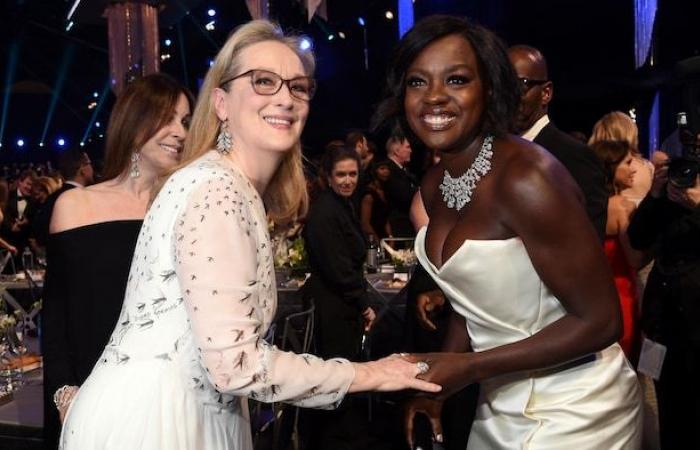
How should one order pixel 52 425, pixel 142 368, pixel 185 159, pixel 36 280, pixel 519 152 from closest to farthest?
pixel 142 368 < pixel 185 159 < pixel 519 152 < pixel 52 425 < pixel 36 280

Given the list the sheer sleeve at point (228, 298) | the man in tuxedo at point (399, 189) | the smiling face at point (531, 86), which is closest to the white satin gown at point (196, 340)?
the sheer sleeve at point (228, 298)

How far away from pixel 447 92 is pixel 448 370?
26.9 inches

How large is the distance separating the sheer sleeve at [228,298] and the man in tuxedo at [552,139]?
5.44 feet

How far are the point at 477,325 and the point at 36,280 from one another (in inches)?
210

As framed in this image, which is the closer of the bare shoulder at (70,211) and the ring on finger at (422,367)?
the ring on finger at (422,367)

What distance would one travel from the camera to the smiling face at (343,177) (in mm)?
5320

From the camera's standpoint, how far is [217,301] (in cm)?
136

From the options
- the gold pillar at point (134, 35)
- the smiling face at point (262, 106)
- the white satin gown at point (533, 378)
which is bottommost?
the white satin gown at point (533, 378)

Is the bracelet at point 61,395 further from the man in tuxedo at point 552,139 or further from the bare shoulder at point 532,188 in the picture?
the man in tuxedo at point 552,139

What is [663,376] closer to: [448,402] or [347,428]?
[448,402]

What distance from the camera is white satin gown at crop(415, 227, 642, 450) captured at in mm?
1756

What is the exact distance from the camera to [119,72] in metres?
5.38

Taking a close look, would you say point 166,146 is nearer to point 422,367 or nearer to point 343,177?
point 422,367

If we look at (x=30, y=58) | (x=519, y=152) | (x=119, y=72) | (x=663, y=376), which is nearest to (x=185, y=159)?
(x=519, y=152)
